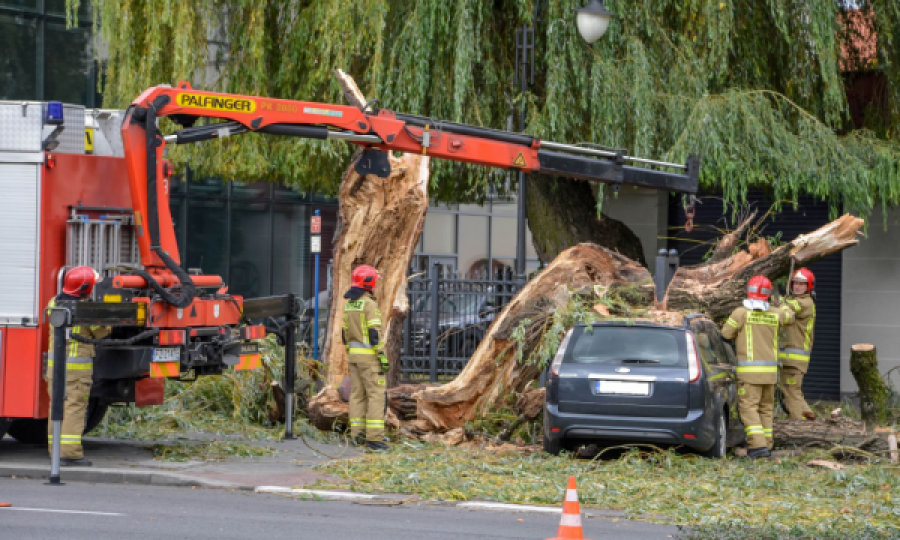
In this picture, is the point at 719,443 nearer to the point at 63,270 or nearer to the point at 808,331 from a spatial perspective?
the point at 808,331

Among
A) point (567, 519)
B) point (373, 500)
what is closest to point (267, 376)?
point (373, 500)

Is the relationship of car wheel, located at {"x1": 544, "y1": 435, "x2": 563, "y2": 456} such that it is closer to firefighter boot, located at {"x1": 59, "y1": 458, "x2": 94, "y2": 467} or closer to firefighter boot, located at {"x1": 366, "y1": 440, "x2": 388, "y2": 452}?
firefighter boot, located at {"x1": 366, "y1": 440, "x2": 388, "y2": 452}

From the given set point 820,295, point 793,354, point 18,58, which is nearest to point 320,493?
point 793,354

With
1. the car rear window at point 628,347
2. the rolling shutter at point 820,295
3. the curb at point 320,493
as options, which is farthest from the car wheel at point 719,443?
the rolling shutter at point 820,295

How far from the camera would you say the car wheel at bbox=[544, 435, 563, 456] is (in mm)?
10438

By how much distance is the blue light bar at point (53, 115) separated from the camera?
976 centimetres

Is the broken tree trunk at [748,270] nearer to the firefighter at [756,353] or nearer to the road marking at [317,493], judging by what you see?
the firefighter at [756,353]

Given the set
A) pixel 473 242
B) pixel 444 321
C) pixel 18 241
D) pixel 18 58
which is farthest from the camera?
pixel 473 242

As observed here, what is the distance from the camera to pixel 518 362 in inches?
471

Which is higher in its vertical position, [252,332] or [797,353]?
[252,332]

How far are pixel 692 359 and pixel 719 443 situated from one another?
911mm

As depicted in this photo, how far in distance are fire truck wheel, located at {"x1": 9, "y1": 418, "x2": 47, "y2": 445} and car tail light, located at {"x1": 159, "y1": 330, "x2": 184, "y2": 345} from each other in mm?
2325

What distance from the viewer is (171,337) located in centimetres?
959

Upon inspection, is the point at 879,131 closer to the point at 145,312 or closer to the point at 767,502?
the point at 767,502
